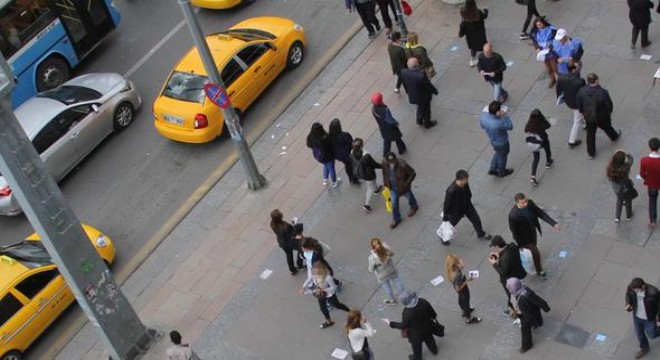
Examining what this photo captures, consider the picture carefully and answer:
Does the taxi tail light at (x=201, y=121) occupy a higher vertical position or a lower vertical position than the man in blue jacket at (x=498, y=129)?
lower

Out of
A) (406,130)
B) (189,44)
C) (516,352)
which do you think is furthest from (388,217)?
(189,44)

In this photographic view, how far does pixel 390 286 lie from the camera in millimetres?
14469

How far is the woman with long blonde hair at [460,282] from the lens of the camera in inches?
511

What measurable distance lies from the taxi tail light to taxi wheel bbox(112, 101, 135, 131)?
7.65 ft

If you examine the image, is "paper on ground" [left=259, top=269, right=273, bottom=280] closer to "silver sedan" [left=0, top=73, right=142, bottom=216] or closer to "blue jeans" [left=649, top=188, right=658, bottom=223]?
"silver sedan" [left=0, top=73, right=142, bottom=216]

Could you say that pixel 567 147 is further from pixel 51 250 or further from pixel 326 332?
pixel 51 250

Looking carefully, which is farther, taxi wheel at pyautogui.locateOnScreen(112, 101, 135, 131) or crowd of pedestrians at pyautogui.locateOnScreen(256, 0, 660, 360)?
taxi wheel at pyautogui.locateOnScreen(112, 101, 135, 131)

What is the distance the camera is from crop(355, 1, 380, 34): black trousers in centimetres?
2053

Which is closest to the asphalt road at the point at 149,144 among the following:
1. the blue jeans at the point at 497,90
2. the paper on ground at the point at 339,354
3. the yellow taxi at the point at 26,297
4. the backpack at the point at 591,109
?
the yellow taxi at the point at 26,297

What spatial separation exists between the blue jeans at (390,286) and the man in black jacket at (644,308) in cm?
334

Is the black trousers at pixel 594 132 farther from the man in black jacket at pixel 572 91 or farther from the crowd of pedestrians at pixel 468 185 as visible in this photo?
the man in black jacket at pixel 572 91

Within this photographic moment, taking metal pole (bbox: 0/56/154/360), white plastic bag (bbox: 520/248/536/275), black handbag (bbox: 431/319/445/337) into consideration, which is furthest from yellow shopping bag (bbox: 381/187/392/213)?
metal pole (bbox: 0/56/154/360)

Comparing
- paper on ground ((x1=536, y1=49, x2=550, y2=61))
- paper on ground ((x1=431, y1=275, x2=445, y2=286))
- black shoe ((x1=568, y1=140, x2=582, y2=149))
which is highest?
paper on ground ((x1=536, y1=49, x2=550, y2=61))

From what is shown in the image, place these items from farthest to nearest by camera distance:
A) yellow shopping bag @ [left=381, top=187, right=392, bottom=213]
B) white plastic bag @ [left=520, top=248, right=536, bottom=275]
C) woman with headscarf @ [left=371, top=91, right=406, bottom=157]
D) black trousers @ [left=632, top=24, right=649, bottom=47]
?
black trousers @ [left=632, top=24, right=649, bottom=47]
woman with headscarf @ [left=371, top=91, right=406, bottom=157]
yellow shopping bag @ [left=381, top=187, right=392, bottom=213]
white plastic bag @ [left=520, top=248, right=536, bottom=275]
